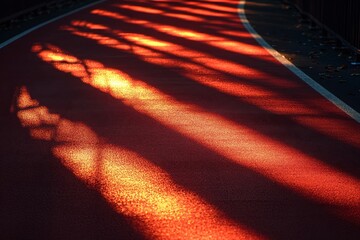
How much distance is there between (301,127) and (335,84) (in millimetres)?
2907

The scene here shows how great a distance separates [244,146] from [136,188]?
1813 millimetres

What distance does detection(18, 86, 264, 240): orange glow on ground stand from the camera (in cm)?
593

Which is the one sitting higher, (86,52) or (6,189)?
(6,189)

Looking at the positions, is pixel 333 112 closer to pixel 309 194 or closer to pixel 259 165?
pixel 259 165

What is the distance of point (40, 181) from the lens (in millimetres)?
7102

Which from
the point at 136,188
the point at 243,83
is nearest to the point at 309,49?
the point at 243,83

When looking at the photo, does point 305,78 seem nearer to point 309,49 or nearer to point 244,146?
point 309,49

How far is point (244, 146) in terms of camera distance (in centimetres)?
838

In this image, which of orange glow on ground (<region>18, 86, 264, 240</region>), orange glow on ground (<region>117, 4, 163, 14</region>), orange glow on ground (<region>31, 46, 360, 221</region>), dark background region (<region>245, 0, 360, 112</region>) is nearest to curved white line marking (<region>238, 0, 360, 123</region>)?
dark background region (<region>245, 0, 360, 112</region>)

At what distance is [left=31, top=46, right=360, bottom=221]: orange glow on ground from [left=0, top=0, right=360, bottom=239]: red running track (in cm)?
2

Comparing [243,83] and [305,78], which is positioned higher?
[243,83]

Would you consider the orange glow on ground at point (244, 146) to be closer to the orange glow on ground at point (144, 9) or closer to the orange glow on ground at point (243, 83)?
the orange glow on ground at point (243, 83)

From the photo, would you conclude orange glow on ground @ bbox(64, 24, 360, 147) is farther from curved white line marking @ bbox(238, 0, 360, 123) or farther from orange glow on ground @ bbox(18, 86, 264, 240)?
orange glow on ground @ bbox(18, 86, 264, 240)

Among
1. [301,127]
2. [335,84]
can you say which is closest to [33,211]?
[301,127]
